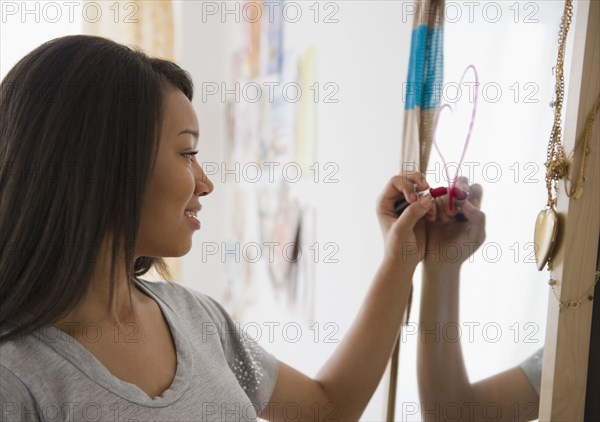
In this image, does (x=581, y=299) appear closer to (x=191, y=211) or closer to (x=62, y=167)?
(x=191, y=211)

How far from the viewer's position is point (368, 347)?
109 centimetres

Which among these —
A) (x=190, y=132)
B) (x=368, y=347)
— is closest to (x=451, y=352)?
(x=368, y=347)

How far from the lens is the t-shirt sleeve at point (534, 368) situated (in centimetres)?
84

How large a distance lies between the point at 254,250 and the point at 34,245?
154 centimetres

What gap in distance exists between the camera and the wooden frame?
0.71 m

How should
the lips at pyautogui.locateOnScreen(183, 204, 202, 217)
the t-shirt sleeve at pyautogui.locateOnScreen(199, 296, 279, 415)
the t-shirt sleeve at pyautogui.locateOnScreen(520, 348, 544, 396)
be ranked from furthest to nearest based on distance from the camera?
the t-shirt sleeve at pyautogui.locateOnScreen(199, 296, 279, 415)
the lips at pyautogui.locateOnScreen(183, 204, 202, 217)
the t-shirt sleeve at pyautogui.locateOnScreen(520, 348, 544, 396)

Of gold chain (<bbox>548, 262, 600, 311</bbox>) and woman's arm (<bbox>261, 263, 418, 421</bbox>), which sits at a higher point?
gold chain (<bbox>548, 262, 600, 311</bbox>)

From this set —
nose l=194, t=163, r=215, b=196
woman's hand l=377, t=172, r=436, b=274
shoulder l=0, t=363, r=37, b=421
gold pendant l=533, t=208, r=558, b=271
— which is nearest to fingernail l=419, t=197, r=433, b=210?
woman's hand l=377, t=172, r=436, b=274

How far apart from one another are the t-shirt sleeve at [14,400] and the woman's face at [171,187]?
0.25m

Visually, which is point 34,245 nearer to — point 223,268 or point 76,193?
point 76,193

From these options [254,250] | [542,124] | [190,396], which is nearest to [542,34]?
[542,124]

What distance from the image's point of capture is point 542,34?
2.76ft

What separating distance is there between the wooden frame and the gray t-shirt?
1.53ft

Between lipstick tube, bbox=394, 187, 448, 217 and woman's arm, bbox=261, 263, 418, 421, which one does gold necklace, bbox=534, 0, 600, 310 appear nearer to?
lipstick tube, bbox=394, 187, 448, 217
